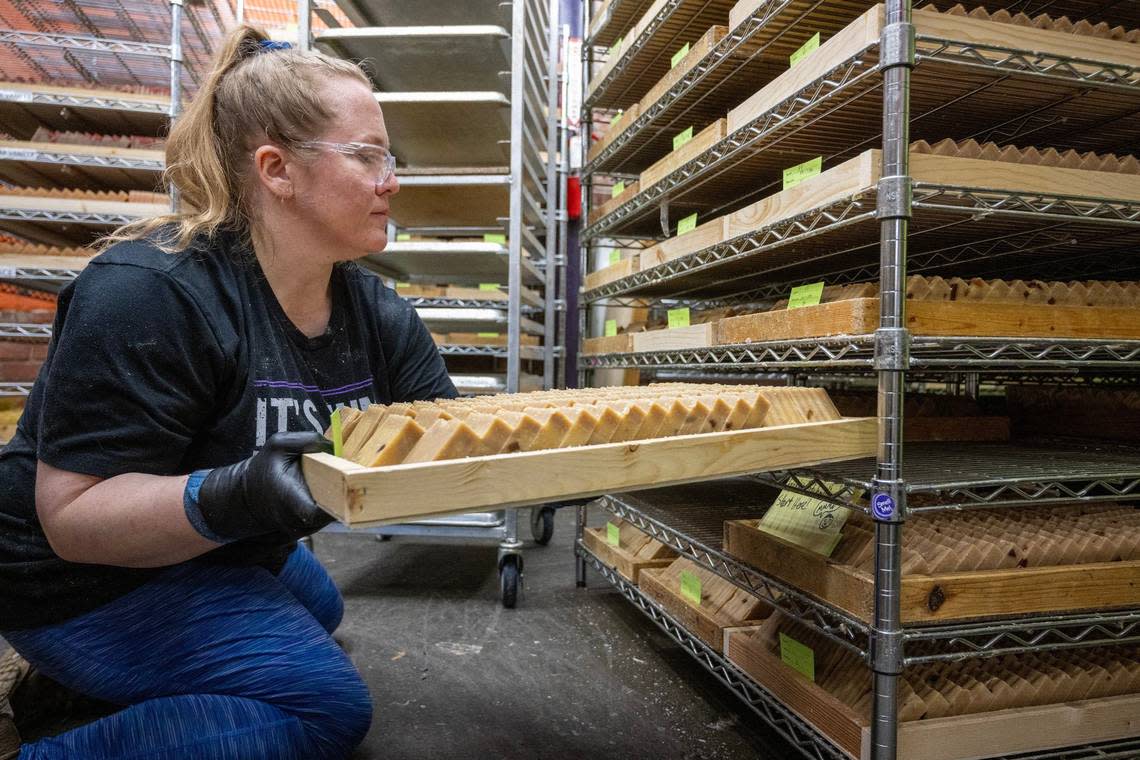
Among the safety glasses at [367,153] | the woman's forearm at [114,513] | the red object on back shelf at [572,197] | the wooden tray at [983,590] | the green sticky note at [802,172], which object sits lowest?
the wooden tray at [983,590]

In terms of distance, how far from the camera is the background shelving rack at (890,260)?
1287mm

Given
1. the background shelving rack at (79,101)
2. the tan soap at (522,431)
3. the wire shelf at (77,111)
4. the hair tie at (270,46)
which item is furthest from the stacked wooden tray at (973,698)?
the background shelving rack at (79,101)

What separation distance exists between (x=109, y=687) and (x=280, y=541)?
15.6 inches

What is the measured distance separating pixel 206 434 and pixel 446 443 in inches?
25.8

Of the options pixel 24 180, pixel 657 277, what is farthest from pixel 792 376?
pixel 24 180

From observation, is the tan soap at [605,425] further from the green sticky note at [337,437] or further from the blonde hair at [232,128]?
the blonde hair at [232,128]

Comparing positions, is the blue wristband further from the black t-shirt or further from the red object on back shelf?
Result: the red object on back shelf

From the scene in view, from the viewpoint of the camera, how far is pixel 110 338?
1.11m

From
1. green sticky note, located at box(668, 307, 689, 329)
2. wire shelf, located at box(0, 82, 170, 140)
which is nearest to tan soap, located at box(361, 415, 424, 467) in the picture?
green sticky note, located at box(668, 307, 689, 329)

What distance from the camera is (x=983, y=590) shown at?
1345 mm

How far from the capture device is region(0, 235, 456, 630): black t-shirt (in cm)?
110

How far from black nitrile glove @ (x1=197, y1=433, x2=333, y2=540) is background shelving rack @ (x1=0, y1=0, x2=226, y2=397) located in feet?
9.69

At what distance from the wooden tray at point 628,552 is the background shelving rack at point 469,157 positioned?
1.00 feet

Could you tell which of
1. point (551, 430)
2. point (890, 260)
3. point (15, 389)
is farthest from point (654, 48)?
point (15, 389)
